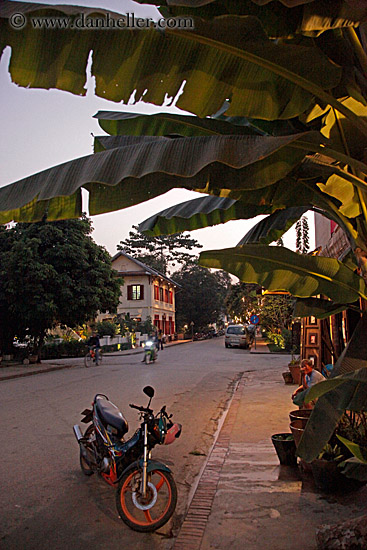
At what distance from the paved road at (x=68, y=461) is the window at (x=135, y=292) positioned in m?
38.5

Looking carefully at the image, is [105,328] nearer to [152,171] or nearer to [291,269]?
[291,269]

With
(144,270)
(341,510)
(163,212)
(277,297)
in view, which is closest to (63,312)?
(277,297)

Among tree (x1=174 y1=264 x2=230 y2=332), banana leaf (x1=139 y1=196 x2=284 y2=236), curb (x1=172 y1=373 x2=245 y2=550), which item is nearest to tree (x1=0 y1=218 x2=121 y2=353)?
curb (x1=172 y1=373 x2=245 y2=550)

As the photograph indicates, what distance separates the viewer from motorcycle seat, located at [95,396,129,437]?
230 inches

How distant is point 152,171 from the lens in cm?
349

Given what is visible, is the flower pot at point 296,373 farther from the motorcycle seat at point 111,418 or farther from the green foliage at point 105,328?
the green foliage at point 105,328

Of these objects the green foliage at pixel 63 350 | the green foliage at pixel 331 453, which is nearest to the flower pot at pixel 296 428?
the green foliage at pixel 331 453

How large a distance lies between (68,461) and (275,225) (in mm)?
4481

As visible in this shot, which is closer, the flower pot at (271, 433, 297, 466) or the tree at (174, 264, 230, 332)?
the flower pot at (271, 433, 297, 466)

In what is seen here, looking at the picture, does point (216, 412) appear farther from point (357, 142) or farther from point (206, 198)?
point (357, 142)

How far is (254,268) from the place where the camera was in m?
4.84

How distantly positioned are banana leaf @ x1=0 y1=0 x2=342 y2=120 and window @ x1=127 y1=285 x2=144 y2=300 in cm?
5179

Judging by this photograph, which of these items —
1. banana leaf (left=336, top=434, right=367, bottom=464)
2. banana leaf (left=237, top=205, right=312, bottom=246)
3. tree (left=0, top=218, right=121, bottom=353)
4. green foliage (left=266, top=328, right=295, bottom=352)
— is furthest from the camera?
green foliage (left=266, top=328, right=295, bottom=352)

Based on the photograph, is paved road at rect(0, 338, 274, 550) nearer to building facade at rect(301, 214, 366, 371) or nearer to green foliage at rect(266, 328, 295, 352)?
building facade at rect(301, 214, 366, 371)
